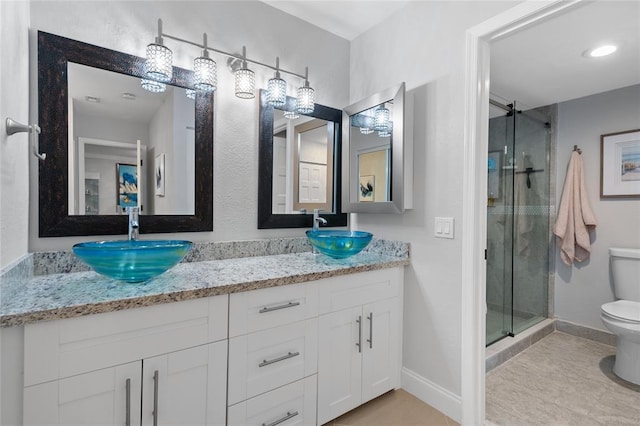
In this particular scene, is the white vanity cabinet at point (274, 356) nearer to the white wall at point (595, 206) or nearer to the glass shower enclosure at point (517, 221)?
the glass shower enclosure at point (517, 221)

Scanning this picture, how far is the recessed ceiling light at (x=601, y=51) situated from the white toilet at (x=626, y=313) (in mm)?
1560

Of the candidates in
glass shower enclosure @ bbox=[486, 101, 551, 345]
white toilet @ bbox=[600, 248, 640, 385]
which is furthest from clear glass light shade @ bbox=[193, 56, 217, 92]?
white toilet @ bbox=[600, 248, 640, 385]

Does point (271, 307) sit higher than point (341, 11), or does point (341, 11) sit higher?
point (341, 11)

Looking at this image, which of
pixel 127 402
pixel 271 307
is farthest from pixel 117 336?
pixel 271 307

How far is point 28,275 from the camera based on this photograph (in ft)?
4.09

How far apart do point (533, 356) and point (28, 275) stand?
10.8 ft

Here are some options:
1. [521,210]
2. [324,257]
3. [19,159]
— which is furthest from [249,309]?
[521,210]

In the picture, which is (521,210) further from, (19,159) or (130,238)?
(19,159)

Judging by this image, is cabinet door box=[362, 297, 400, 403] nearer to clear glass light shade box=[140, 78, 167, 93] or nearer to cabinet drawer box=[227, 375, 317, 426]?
cabinet drawer box=[227, 375, 317, 426]

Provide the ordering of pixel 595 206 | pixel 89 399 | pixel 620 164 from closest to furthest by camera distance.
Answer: pixel 89 399, pixel 620 164, pixel 595 206

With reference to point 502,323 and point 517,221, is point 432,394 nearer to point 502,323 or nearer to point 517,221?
point 502,323

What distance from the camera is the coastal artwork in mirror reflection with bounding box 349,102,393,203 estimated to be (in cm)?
200

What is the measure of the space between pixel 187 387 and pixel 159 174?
41.9 inches

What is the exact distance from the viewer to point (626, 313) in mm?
2152
